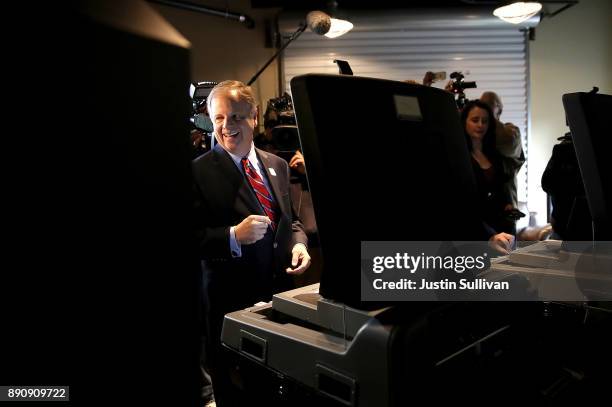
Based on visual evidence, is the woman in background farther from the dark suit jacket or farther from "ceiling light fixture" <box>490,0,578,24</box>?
"ceiling light fixture" <box>490,0,578,24</box>

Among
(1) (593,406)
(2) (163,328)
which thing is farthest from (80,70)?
(1) (593,406)

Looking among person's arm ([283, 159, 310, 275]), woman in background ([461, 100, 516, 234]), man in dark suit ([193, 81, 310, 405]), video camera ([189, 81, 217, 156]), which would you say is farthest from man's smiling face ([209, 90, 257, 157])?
woman in background ([461, 100, 516, 234])

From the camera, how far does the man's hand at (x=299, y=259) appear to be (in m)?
1.54

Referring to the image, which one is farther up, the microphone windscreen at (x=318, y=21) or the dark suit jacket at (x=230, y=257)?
the microphone windscreen at (x=318, y=21)

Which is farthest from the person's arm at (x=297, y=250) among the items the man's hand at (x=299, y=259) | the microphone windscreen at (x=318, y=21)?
the microphone windscreen at (x=318, y=21)

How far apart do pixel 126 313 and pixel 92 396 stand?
8cm

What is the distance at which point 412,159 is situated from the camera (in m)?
0.91

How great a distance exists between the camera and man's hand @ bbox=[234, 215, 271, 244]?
1488 mm

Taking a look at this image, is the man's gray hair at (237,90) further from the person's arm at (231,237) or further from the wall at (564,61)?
the wall at (564,61)

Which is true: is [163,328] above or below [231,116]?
below

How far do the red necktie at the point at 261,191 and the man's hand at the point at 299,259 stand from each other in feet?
0.47

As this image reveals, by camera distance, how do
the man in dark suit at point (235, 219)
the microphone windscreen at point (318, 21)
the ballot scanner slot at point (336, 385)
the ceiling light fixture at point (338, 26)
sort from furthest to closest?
the ceiling light fixture at point (338, 26) < the microphone windscreen at point (318, 21) < the man in dark suit at point (235, 219) < the ballot scanner slot at point (336, 385)

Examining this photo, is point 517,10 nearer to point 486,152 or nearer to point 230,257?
point 486,152

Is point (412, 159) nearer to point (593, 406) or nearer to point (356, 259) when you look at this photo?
point (356, 259)
